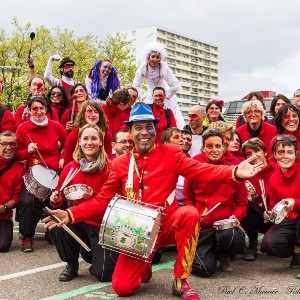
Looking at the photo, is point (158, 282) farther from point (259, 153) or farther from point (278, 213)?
point (259, 153)

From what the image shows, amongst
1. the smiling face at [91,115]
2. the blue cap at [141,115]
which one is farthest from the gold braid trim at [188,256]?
the smiling face at [91,115]

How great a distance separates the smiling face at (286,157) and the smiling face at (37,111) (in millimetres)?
3270

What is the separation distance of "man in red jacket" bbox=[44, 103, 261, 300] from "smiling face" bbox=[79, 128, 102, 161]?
70 cm

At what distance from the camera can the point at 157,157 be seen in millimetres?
4676

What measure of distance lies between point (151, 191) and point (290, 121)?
3.00 meters

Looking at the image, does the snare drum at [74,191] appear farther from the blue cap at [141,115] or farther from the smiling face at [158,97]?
the smiling face at [158,97]

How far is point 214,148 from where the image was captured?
5406 mm

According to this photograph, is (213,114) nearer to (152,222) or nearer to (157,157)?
(157,157)

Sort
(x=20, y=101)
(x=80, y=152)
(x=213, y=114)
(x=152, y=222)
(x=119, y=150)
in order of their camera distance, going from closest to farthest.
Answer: (x=152, y=222)
(x=80, y=152)
(x=119, y=150)
(x=213, y=114)
(x=20, y=101)

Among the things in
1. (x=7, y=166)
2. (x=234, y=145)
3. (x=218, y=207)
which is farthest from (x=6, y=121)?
(x=218, y=207)

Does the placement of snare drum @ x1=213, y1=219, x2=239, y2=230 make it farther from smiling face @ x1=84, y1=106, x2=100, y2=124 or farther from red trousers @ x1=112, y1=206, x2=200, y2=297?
smiling face @ x1=84, y1=106, x2=100, y2=124

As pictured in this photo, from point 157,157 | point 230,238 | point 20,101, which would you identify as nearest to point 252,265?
point 230,238

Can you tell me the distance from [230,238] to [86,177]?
163 centimetres

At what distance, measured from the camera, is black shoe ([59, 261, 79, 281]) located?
4.94 metres
